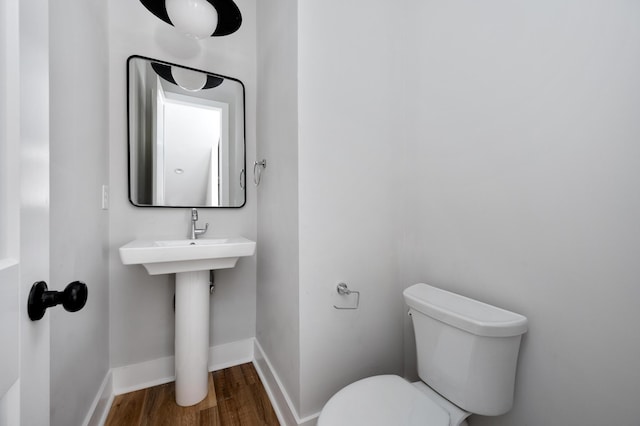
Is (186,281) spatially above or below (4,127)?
below

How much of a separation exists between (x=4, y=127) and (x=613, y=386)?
4.60 feet

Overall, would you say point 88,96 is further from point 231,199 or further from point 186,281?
point 186,281

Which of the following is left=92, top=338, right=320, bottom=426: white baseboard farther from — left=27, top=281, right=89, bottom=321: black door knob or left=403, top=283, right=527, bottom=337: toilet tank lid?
left=27, top=281, right=89, bottom=321: black door knob

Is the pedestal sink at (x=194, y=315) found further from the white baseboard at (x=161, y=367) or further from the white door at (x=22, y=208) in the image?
the white door at (x=22, y=208)

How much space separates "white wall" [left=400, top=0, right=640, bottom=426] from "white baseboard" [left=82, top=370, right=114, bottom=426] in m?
1.58

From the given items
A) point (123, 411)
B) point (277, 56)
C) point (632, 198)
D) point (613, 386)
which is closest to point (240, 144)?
point (277, 56)

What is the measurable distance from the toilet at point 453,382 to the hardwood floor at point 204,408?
63 cm

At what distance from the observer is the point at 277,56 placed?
4.28 feet

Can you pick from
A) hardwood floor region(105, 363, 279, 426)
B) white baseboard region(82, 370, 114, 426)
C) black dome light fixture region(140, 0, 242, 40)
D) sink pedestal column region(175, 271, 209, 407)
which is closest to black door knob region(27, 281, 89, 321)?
sink pedestal column region(175, 271, 209, 407)

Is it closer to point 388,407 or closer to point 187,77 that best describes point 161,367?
point 388,407

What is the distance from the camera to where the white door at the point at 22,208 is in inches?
13.5

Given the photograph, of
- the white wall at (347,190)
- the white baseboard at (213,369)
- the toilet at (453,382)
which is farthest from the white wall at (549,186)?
the white baseboard at (213,369)

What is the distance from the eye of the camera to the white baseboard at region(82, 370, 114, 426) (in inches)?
41.7

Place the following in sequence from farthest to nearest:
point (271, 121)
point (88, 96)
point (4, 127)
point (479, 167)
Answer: point (271, 121) → point (88, 96) → point (479, 167) → point (4, 127)
